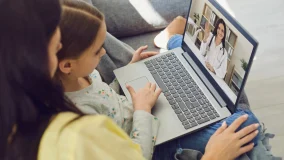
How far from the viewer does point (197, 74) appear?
50.7 inches

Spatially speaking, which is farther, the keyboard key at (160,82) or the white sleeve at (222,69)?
the keyboard key at (160,82)

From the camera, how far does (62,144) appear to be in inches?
25.0

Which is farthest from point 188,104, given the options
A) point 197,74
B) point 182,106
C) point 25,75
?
point 25,75

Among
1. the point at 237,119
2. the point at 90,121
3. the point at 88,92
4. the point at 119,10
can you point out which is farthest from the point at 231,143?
the point at 119,10

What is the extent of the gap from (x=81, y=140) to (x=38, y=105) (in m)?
0.10

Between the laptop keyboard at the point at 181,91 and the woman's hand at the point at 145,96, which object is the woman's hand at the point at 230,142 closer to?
the laptop keyboard at the point at 181,91

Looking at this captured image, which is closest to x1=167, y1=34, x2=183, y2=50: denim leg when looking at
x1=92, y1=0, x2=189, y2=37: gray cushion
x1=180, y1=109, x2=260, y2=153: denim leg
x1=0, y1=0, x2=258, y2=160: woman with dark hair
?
x1=92, y1=0, x2=189, y2=37: gray cushion

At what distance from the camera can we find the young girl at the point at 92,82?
3.20ft

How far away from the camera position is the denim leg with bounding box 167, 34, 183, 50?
1.46 m

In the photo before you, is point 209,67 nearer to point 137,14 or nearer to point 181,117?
point 181,117

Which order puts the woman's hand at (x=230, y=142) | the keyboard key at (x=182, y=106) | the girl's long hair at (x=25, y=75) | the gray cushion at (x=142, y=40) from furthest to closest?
the gray cushion at (x=142, y=40) → the keyboard key at (x=182, y=106) → the woman's hand at (x=230, y=142) → the girl's long hair at (x=25, y=75)

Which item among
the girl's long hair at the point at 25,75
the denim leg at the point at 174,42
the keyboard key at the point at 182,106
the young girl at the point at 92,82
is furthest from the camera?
the denim leg at the point at 174,42

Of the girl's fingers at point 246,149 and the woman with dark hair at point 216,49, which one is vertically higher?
the woman with dark hair at point 216,49

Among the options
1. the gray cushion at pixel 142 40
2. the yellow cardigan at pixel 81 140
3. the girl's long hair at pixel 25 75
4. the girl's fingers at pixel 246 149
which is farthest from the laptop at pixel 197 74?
the girl's long hair at pixel 25 75
